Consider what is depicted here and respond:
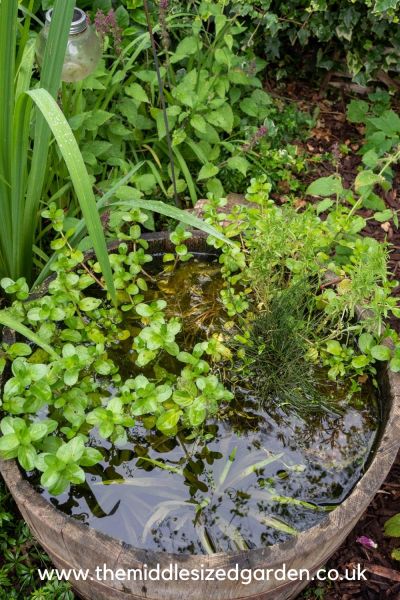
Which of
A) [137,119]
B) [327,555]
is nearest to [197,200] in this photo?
[137,119]

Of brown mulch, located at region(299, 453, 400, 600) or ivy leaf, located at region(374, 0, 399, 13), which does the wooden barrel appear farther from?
ivy leaf, located at region(374, 0, 399, 13)

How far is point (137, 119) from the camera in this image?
107 inches

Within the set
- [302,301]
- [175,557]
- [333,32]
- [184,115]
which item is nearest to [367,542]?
[302,301]

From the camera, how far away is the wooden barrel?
137cm

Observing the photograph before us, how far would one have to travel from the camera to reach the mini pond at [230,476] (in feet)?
5.51

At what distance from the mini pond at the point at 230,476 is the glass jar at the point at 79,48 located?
2.86 ft

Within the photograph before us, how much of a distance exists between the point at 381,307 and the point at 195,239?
723 millimetres

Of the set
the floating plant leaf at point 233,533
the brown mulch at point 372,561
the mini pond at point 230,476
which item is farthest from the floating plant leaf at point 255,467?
the brown mulch at point 372,561

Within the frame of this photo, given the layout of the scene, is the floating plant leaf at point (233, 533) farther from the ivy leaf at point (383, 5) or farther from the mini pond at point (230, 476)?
the ivy leaf at point (383, 5)

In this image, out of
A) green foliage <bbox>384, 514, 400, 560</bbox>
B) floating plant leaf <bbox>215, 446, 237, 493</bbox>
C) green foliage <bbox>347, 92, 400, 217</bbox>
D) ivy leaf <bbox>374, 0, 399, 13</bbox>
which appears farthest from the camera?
ivy leaf <bbox>374, 0, 399, 13</bbox>

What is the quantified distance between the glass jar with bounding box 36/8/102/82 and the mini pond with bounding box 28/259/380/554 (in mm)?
873

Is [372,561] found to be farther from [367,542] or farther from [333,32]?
[333,32]

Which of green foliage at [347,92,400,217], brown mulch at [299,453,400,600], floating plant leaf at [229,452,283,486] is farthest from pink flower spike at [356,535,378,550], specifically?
green foliage at [347,92,400,217]

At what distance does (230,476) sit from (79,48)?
1346 mm
